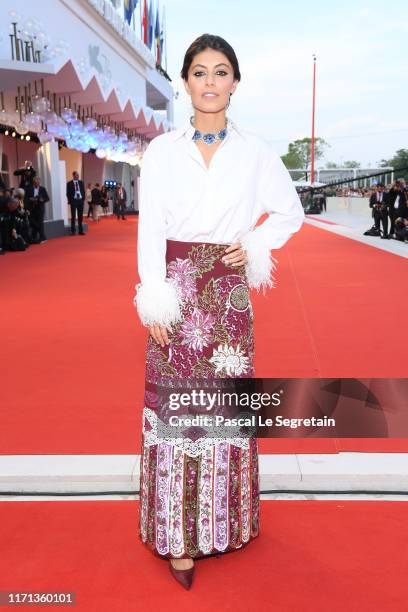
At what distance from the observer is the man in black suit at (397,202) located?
13.0m

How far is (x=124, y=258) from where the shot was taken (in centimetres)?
1112

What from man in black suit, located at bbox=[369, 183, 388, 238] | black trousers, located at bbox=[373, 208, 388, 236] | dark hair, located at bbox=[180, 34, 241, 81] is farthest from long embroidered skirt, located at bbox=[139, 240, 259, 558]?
black trousers, located at bbox=[373, 208, 388, 236]

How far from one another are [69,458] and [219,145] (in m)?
1.61

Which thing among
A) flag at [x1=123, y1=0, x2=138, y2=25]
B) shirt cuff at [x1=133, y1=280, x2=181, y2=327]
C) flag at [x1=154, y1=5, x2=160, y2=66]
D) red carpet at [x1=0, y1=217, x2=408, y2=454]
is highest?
flag at [x1=154, y1=5, x2=160, y2=66]

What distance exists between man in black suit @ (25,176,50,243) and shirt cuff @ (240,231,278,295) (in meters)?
11.2

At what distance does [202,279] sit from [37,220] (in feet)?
40.0

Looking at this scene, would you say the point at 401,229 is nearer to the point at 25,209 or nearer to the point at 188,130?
the point at 25,209

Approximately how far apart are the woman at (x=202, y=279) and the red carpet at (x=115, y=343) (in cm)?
95

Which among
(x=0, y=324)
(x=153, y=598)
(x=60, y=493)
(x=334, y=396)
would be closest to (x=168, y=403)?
(x=153, y=598)

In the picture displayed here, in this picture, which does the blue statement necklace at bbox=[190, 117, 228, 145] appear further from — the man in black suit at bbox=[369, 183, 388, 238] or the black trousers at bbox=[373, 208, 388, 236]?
the black trousers at bbox=[373, 208, 388, 236]

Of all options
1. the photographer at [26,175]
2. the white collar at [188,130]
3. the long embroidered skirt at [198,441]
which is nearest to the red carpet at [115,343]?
the long embroidered skirt at [198,441]

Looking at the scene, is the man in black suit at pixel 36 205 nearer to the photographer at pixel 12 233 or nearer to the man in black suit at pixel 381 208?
the photographer at pixel 12 233

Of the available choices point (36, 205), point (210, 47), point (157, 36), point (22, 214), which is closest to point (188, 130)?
point (210, 47)

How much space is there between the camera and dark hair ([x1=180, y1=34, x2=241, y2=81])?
1888 millimetres
